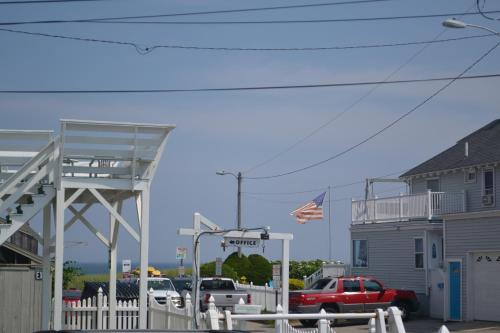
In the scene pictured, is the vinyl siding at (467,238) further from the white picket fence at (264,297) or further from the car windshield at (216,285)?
the car windshield at (216,285)

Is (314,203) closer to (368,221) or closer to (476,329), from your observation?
(368,221)

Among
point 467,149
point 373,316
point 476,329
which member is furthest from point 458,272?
point 373,316

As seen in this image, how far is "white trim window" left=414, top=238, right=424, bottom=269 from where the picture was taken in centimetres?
3884

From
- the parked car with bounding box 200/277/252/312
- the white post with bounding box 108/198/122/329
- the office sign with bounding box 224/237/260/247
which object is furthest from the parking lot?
the white post with bounding box 108/198/122/329

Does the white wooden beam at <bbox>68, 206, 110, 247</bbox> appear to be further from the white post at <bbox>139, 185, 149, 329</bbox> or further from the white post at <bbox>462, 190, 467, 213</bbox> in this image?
the white post at <bbox>462, 190, 467, 213</bbox>

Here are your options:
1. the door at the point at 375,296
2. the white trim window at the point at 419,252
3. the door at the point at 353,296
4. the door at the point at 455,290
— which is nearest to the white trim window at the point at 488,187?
the white trim window at the point at 419,252

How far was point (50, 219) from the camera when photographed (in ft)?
72.9

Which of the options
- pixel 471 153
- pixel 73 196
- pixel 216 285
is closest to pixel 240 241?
pixel 73 196

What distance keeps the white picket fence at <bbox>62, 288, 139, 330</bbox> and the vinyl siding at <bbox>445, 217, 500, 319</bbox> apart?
15.5 meters

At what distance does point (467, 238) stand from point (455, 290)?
86.4 inches

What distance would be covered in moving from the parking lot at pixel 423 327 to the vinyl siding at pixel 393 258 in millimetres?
3218

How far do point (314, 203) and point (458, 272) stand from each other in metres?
7.92

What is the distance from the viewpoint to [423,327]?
3303cm

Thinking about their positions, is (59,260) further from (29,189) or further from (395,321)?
(395,321)
